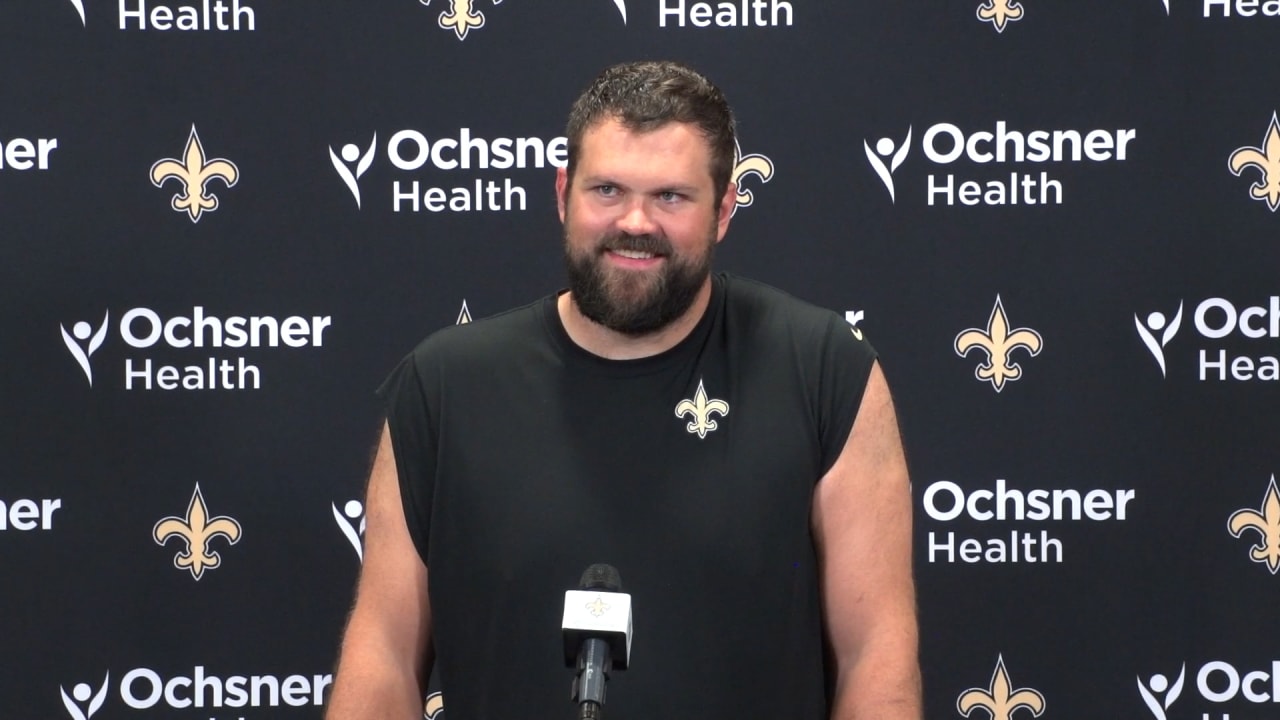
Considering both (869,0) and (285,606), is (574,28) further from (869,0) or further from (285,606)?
(285,606)

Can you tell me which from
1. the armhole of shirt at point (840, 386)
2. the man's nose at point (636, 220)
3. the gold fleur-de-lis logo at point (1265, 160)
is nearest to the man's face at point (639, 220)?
the man's nose at point (636, 220)

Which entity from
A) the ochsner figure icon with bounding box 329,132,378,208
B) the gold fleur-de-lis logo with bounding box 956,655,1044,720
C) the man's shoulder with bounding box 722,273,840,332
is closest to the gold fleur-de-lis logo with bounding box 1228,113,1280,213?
the gold fleur-de-lis logo with bounding box 956,655,1044,720

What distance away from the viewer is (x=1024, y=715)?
10.4 ft

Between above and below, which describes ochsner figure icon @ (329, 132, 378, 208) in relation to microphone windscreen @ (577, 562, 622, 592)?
above

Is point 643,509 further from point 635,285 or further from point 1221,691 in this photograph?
point 1221,691

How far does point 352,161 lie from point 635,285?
132 cm

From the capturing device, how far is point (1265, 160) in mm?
3094

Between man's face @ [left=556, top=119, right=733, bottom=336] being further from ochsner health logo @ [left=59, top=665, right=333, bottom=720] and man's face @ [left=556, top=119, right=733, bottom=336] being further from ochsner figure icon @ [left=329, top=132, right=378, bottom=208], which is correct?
ochsner health logo @ [left=59, top=665, right=333, bottom=720]

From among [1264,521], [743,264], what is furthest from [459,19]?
[1264,521]

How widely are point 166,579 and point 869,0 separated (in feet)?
6.57

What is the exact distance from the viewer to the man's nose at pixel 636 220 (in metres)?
1.97

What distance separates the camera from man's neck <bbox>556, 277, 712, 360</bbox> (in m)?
A: 2.09

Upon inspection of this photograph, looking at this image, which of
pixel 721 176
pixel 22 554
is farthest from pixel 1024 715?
pixel 22 554

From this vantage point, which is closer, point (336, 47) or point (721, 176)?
point (721, 176)
